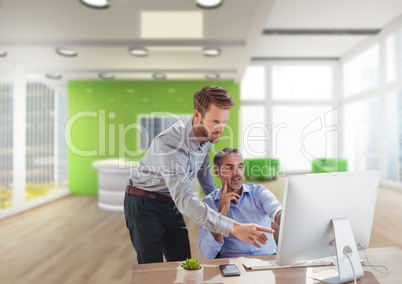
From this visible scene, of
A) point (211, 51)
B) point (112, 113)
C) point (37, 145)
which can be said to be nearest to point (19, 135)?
point (37, 145)

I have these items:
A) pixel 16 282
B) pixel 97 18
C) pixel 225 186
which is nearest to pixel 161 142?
pixel 225 186

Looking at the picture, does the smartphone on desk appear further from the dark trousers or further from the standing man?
the dark trousers

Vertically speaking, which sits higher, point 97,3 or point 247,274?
point 97,3

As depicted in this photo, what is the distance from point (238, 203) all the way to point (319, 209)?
737 millimetres

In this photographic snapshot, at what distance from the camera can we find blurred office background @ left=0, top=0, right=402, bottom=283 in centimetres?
392

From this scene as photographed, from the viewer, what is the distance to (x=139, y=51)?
207 inches

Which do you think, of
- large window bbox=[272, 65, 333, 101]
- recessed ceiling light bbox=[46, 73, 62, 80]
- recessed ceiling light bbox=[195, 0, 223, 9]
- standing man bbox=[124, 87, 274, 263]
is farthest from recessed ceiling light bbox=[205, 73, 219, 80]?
standing man bbox=[124, 87, 274, 263]

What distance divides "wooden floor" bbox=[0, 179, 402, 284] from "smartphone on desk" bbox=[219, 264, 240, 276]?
69.2 inches

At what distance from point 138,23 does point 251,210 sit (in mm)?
3131

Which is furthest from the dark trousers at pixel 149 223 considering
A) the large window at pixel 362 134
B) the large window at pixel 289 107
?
the large window at pixel 289 107

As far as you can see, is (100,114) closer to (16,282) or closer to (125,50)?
(125,50)

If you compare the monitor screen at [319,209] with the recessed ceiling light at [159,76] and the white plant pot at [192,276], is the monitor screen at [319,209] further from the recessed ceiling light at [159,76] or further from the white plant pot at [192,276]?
the recessed ceiling light at [159,76]

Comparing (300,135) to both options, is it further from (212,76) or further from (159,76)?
(159,76)

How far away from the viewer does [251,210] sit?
6.27 ft
